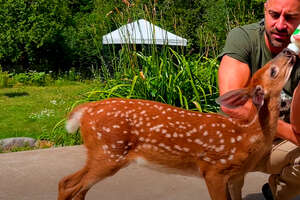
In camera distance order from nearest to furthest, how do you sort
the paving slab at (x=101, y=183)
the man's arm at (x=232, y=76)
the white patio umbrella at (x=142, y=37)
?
the man's arm at (x=232, y=76) → the paving slab at (x=101, y=183) → the white patio umbrella at (x=142, y=37)

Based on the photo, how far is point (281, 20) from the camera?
3.28 m

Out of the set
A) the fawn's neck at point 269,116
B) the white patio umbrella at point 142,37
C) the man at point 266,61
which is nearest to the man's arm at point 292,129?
the man at point 266,61

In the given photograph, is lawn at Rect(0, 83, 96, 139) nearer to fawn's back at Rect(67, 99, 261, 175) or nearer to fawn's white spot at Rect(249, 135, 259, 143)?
fawn's back at Rect(67, 99, 261, 175)

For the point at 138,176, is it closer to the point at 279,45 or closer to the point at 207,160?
the point at 207,160

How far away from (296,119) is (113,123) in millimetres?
1196

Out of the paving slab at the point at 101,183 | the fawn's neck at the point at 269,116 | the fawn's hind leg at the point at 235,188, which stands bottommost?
the paving slab at the point at 101,183

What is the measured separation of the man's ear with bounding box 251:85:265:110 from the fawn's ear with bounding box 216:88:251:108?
0.04 m

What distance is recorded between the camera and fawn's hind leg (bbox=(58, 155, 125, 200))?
3230mm

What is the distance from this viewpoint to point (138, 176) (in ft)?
15.3

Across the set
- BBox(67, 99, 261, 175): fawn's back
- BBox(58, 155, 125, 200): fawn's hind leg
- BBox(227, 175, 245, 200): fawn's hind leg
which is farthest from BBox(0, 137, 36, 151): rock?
BBox(227, 175, 245, 200): fawn's hind leg

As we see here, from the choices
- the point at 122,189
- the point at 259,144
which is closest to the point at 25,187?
the point at 122,189

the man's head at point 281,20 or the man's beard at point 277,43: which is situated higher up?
the man's head at point 281,20

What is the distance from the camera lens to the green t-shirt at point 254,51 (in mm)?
3604

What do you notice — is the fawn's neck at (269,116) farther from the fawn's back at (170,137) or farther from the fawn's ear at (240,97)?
the fawn's ear at (240,97)
